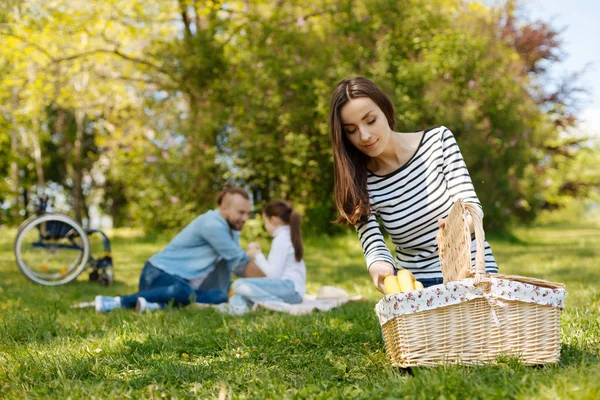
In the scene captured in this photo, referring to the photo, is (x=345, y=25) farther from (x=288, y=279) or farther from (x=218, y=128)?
(x=288, y=279)

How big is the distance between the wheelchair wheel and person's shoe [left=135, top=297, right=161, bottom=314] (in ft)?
6.67

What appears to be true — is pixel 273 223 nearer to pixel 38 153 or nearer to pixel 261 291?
pixel 261 291

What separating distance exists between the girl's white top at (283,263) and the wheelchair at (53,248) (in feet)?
Answer: 6.30

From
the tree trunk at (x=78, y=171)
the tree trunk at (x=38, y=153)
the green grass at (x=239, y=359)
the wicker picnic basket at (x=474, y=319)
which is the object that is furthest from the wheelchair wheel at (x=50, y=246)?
the tree trunk at (x=38, y=153)

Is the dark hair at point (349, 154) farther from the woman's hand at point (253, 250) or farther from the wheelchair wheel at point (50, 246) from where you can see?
the wheelchair wheel at point (50, 246)

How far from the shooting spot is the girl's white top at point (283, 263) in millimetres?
5589

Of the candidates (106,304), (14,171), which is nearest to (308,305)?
(106,304)

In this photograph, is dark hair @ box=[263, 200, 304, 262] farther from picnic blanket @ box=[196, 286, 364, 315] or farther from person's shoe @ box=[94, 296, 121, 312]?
person's shoe @ box=[94, 296, 121, 312]

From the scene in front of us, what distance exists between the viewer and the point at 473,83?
11.5m

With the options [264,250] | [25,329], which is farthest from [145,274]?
[264,250]

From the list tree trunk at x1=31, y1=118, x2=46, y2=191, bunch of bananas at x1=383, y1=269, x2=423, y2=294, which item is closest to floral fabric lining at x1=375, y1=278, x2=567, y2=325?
bunch of bananas at x1=383, y1=269, x2=423, y2=294

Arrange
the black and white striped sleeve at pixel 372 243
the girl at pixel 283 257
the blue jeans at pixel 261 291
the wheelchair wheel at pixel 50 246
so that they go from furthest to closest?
the wheelchair wheel at pixel 50 246 → the girl at pixel 283 257 → the blue jeans at pixel 261 291 → the black and white striped sleeve at pixel 372 243

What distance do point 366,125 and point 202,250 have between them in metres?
2.84

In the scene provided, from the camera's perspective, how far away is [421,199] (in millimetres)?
3109
